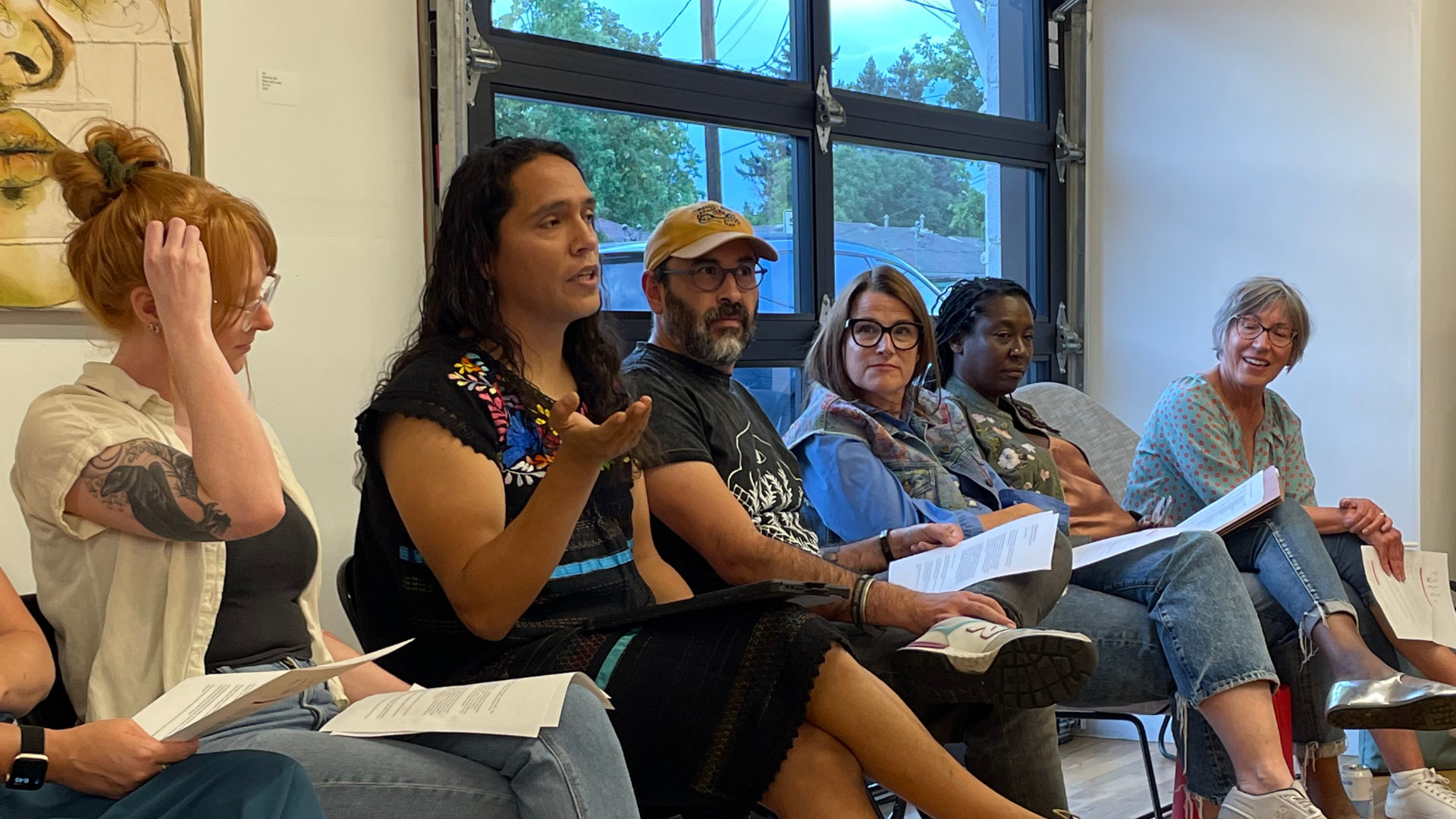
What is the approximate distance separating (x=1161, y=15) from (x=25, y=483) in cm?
368

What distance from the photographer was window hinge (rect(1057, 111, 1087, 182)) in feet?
13.5

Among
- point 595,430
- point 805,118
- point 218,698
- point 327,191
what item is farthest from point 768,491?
point 805,118

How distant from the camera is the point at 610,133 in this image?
2.95m

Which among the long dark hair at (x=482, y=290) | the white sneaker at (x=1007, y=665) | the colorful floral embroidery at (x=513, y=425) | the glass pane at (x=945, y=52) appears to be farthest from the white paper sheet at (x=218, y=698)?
the glass pane at (x=945, y=52)

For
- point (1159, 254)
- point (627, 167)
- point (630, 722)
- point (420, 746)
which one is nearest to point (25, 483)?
point (420, 746)

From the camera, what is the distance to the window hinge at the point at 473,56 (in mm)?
2557

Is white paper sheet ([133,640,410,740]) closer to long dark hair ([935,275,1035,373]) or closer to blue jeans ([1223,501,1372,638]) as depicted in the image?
blue jeans ([1223,501,1372,638])

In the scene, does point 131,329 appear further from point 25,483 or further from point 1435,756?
point 1435,756

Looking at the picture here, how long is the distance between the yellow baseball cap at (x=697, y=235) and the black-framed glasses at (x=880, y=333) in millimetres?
360

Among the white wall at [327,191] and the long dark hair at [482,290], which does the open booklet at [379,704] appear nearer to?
the long dark hair at [482,290]

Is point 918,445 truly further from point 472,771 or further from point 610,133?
point 472,771

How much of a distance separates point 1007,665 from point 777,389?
1.83 m

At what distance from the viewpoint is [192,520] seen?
127 cm

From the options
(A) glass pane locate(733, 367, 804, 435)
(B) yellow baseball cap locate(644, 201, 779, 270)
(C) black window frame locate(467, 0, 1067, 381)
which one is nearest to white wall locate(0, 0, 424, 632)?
(C) black window frame locate(467, 0, 1067, 381)
